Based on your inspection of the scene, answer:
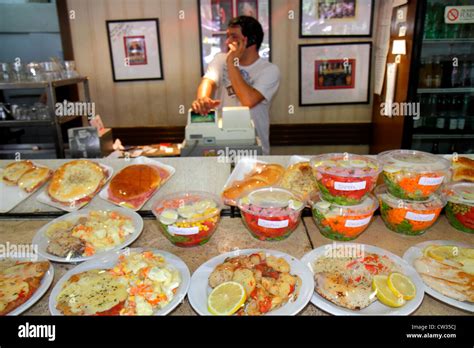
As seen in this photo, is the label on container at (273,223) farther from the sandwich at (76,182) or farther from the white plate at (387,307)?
the sandwich at (76,182)

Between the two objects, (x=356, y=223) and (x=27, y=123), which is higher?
(x=27, y=123)

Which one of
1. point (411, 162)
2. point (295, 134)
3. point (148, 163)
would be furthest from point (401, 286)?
point (295, 134)

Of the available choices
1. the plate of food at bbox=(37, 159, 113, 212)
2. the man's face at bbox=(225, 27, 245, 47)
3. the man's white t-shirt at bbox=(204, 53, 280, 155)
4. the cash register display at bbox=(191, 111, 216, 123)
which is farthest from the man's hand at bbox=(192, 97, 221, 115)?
the plate of food at bbox=(37, 159, 113, 212)

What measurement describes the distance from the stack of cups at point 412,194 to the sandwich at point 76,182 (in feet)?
4.07

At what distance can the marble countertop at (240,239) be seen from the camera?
4.42 ft

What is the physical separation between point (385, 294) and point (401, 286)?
62 millimetres

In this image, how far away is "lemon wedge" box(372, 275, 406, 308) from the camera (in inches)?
40.5

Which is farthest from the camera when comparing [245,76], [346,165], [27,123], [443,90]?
[443,90]

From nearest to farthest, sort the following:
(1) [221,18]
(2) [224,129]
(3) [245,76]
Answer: (2) [224,129] < (3) [245,76] < (1) [221,18]

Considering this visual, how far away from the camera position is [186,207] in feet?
4.78

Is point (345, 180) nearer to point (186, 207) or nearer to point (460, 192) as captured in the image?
point (460, 192)

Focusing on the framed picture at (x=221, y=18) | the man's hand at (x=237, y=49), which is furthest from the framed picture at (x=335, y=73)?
the man's hand at (x=237, y=49)
